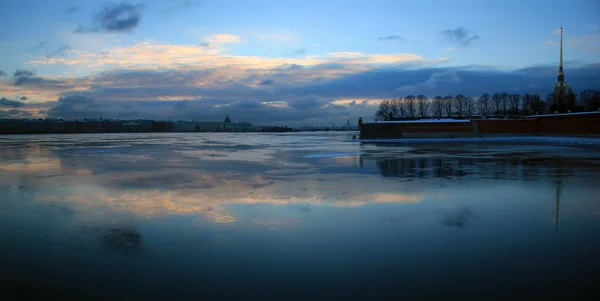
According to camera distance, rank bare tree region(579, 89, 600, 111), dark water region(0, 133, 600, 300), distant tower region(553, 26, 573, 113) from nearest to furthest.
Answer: dark water region(0, 133, 600, 300) < bare tree region(579, 89, 600, 111) < distant tower region(553, 26, 573, 113)

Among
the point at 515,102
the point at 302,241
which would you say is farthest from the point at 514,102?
the point at 302,241

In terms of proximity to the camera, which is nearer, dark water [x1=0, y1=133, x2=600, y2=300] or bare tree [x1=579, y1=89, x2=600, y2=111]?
dark water [x1=0, y1=133, x2=600, y2=300]

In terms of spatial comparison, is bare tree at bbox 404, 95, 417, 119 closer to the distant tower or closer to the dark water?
the distant tower

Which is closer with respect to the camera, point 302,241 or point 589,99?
point 302,241

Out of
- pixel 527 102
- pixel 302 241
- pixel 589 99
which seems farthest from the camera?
pixel 527 102

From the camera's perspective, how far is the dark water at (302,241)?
4.46 meters

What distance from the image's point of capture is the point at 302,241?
612cm

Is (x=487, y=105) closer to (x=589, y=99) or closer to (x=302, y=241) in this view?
(x=589, y=99)

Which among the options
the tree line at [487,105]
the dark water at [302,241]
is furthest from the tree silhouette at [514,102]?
the dark water at [302,241]

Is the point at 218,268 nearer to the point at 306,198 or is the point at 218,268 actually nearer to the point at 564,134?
the point at 306,198

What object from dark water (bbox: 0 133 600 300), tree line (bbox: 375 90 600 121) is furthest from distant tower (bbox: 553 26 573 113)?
dark water (bbox: 0 133 600 300)

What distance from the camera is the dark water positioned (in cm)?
446

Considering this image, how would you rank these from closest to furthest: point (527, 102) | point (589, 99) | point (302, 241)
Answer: point (302, 241), point (589, 99), point (527, 102)

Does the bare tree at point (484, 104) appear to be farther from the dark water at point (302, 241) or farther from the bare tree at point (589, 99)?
the dark water at point (302, 241)
